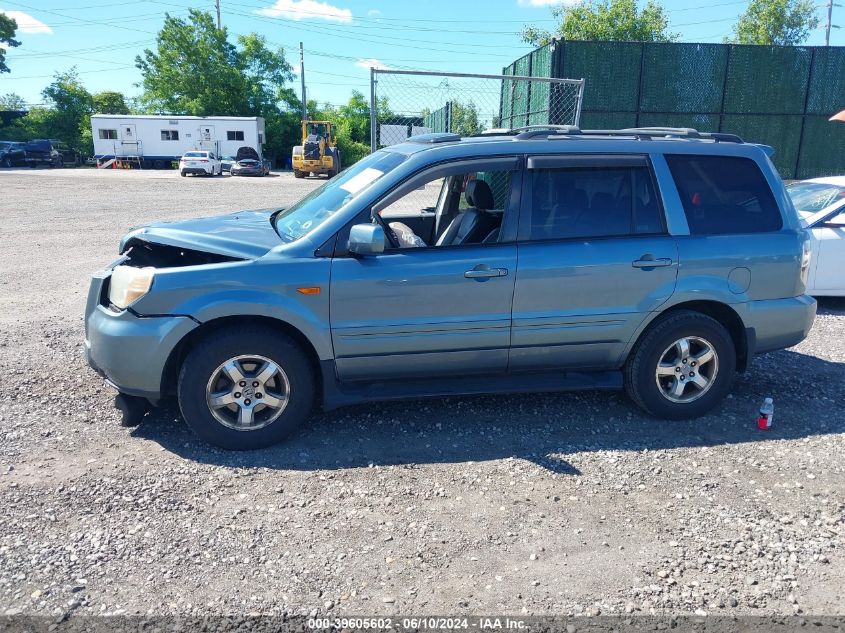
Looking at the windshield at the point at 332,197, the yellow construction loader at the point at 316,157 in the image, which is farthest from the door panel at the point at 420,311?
the yellow construction loader at the point at 316,157

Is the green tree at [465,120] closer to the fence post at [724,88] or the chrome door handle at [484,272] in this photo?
the chrome door handle at [484,272]

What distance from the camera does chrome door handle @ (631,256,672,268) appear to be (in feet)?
14.4

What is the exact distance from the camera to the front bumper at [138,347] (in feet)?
12.8

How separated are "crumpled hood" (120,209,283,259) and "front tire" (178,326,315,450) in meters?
0.50

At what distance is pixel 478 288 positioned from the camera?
4.20 metres

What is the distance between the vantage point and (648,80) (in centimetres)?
1677

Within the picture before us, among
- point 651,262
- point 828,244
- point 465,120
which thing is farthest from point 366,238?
point 465,120

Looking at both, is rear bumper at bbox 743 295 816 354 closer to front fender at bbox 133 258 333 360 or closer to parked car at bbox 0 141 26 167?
front fender at bbox 133 258 333 360

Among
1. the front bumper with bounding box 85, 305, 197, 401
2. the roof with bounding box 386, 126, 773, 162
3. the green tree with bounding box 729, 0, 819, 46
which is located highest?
the green tree with bounding box 729, 0, 819, 46

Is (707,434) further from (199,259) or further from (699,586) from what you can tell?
(199,259)

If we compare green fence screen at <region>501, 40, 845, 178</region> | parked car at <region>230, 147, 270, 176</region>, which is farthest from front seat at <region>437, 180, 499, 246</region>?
parked car at <region>230, 147, 270, 176</region>

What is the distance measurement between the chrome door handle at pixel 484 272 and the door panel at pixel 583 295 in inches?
4.9

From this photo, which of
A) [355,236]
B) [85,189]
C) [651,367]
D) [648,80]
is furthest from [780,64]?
[85,189]

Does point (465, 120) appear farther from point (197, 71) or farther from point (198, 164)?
point (197, 71)
